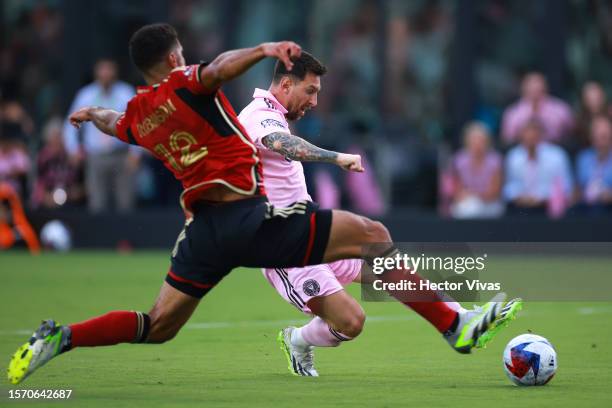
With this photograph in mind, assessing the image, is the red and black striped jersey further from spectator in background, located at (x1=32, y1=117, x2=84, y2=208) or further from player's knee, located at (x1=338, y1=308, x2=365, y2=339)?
spectator in background, located at (x1=32, y1=117, x2=84, y2=208)

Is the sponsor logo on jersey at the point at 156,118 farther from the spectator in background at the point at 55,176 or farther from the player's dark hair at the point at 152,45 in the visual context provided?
the spectator in background at the point at 55,176

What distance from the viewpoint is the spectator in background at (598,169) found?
17.6 meters

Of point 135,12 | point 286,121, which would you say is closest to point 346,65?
point 135,12

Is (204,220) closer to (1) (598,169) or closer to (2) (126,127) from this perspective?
(2) (126,127)

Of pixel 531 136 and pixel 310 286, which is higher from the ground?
pixel 531 136

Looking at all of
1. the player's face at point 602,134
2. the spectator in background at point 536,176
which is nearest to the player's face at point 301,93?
the spectator in background at point 536,176

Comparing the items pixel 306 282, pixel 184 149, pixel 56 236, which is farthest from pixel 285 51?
pixel 56 236

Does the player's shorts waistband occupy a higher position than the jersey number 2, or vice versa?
the jersey number 2

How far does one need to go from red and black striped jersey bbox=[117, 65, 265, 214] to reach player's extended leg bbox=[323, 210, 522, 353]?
532 millimetres

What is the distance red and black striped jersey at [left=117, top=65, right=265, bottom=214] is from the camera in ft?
24.4

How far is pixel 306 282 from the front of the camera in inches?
333

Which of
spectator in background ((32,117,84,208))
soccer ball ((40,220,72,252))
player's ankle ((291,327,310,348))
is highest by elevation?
player's ankle ((291,327,310,348))

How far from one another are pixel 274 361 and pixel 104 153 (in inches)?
416

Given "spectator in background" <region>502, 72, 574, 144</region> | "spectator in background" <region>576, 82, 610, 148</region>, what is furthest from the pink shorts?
"spectator in background" <region>576, 82, 610, 148</region>
